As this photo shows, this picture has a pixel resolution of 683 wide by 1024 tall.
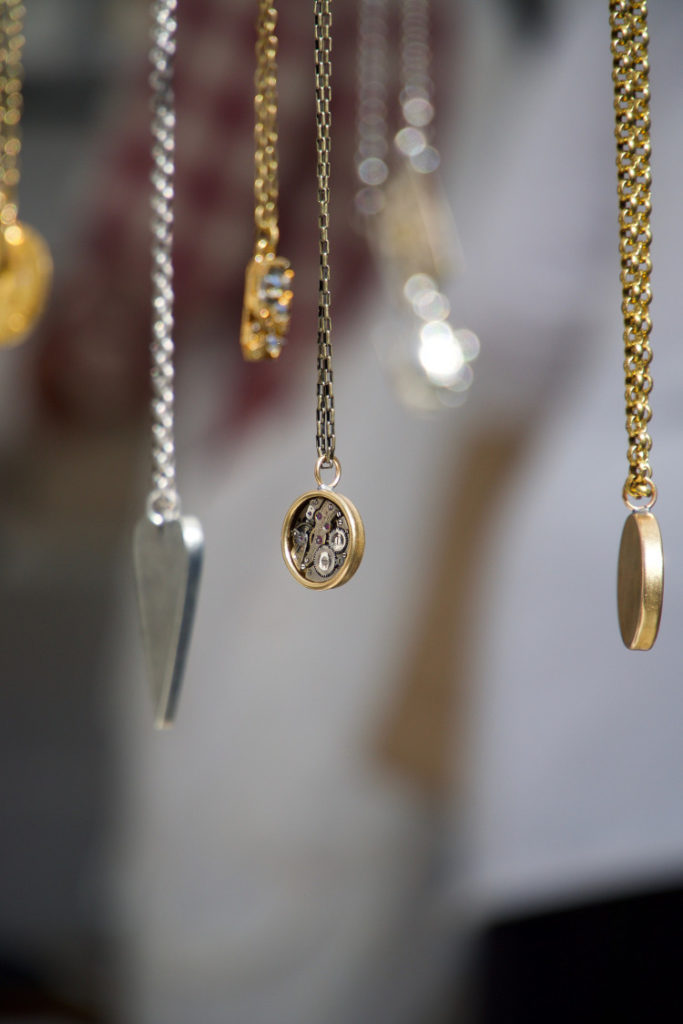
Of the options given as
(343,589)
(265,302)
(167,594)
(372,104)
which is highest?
(372,104)

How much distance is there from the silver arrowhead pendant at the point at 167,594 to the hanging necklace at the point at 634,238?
361mm

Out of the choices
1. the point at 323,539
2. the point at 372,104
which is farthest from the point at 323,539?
the point at 372,104

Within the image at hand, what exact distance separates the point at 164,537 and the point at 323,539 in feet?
0.63

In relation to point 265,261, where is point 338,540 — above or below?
below

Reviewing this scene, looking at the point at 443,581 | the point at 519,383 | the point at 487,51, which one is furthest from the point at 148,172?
the point at 443,581

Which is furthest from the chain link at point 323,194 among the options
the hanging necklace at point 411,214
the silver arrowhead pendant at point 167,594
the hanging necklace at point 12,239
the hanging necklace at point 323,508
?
the hanging necklace at point 411,214

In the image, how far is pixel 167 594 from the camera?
0.85 m

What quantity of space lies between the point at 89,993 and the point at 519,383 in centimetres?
130

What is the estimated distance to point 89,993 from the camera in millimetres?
1716

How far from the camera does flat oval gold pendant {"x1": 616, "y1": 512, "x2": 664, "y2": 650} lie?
65 cm

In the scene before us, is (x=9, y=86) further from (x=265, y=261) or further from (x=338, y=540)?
(x=338, y=540)

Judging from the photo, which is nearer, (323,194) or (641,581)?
(641,581)

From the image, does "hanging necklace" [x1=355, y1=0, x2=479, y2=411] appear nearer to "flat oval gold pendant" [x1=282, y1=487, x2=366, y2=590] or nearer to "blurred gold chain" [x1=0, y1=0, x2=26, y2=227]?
"blurred gold chain" [x1=0, y1=0, x2=26, y2=227]

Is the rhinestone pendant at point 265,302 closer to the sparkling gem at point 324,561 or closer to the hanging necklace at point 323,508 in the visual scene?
the hanging necklace at point 323,508
